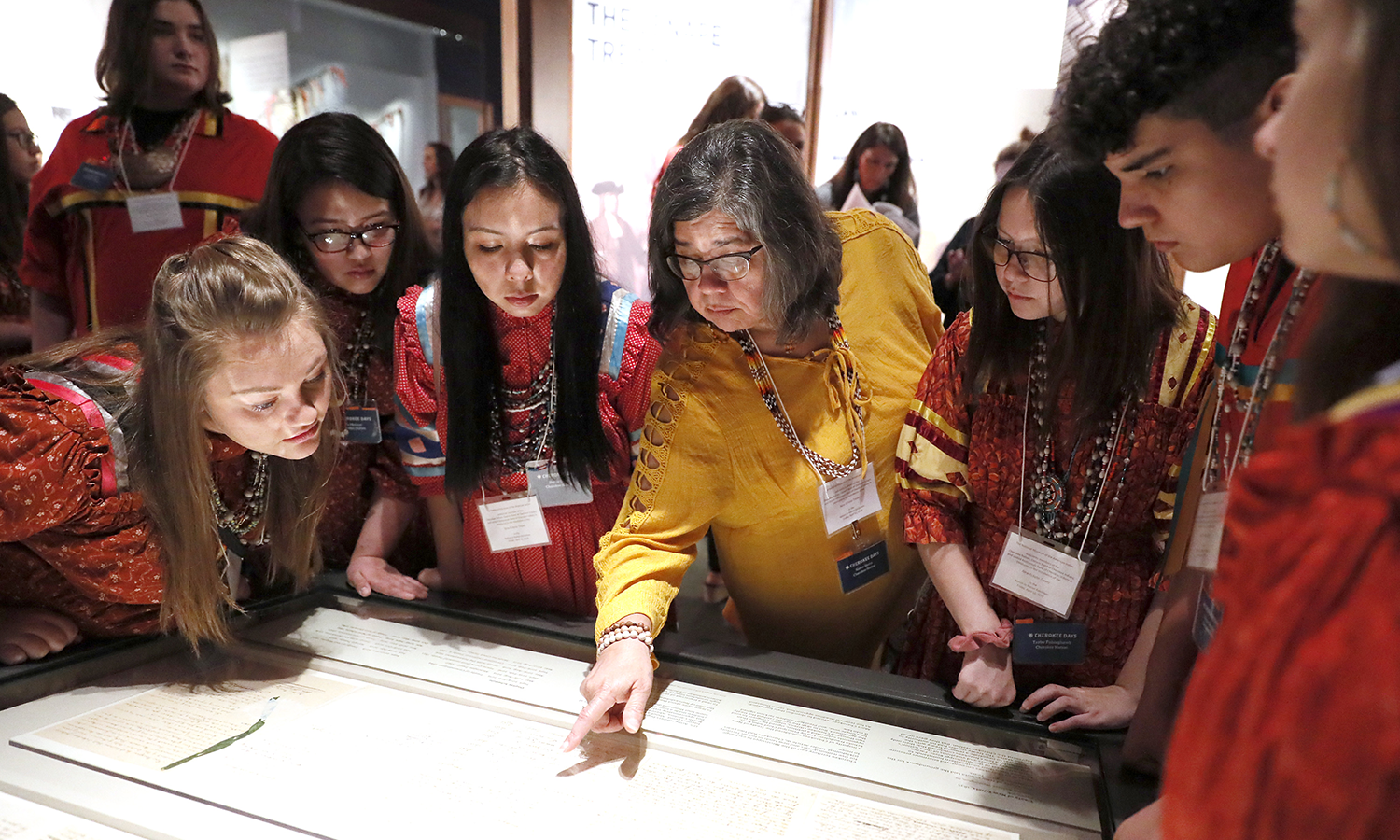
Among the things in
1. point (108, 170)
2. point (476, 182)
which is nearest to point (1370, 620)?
point (476, 182)

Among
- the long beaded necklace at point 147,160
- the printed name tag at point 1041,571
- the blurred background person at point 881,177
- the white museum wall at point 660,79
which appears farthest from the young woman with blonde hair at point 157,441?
the blurred background person at point 881,177

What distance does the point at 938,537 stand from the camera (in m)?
1.70

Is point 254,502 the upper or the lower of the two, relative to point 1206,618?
lower

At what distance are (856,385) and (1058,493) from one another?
1.65ft

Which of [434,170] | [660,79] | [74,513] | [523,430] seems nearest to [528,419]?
[523,430]

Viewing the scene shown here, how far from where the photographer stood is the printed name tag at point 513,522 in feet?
6.79

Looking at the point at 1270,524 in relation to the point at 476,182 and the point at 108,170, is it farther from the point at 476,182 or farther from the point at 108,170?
the point at 108,170

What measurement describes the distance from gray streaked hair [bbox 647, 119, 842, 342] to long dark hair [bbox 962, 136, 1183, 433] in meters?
0.35

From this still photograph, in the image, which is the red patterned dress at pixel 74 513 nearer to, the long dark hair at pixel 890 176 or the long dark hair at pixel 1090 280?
the long dark hair at pixel 1090 280

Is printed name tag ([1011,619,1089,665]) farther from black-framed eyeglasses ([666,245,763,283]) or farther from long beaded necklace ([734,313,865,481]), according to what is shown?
black-framed eyeglasses ([666,245,763,283])

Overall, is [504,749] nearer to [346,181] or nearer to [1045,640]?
[1045,640]

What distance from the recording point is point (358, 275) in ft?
7.24

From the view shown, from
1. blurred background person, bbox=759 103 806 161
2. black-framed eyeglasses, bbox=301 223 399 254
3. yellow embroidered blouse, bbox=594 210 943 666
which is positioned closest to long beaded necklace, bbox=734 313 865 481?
yellow embroidered blouse, bbox=594 210 943 666

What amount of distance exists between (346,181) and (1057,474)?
1.78 meters
